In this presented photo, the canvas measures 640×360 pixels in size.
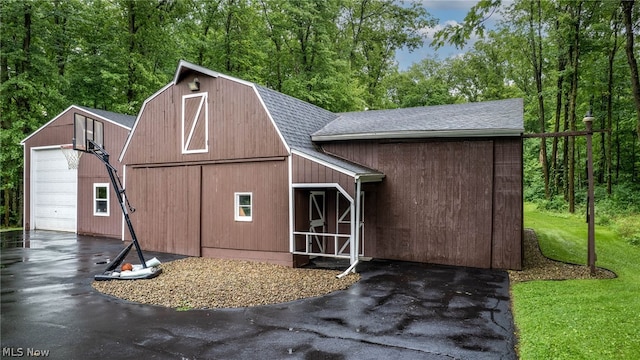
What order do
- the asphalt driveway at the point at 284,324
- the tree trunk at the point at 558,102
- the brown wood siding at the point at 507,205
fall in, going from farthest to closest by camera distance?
1. the tree trunk at the point at 558,102
2. the brown wood siding at the point at 507,205
3. the asphalt driveway at the point at 284,324

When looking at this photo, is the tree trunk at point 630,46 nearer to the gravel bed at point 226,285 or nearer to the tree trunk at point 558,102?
the tree trunk at point 558,102

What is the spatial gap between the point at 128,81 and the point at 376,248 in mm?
17809

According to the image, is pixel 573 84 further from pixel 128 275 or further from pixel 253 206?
pixel 128 275


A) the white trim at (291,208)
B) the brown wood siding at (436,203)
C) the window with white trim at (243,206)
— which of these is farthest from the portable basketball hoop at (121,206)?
the brown wood siding at (436,203)

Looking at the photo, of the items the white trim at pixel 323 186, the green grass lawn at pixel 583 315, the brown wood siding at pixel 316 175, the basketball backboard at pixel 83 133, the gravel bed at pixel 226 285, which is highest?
the basketball backboard at pixel 83 133

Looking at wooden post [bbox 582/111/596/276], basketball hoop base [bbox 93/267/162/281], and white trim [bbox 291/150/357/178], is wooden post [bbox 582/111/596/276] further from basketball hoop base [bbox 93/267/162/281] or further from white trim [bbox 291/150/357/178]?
basketball hoop base [bbox 93/267/162/281]

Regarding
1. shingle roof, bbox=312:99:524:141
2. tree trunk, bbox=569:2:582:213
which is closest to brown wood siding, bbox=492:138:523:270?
shingle roof, bbox=312:99:524:141

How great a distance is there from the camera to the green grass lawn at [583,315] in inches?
179

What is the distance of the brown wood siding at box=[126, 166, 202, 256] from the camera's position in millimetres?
11344

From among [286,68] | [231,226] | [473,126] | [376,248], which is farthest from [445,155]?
[286,68]

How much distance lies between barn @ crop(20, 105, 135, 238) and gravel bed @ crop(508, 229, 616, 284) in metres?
14.1

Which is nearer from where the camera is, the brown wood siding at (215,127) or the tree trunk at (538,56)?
the brown wood siding at (215,127)

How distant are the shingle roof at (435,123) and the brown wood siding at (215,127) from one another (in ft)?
6.19

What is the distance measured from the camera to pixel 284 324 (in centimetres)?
574
